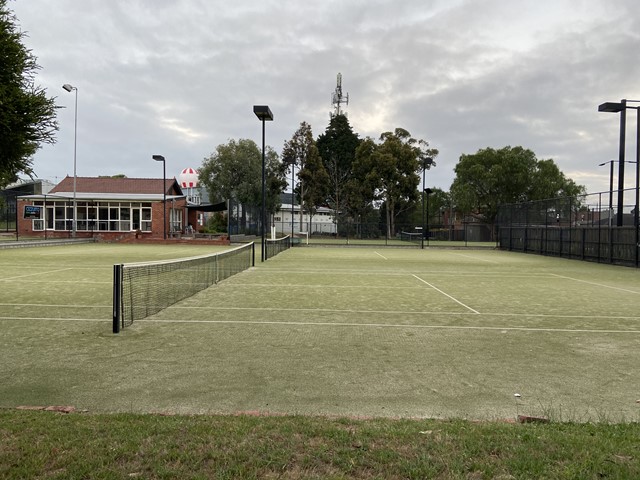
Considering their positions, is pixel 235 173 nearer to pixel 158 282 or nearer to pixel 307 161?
pixel 307 161

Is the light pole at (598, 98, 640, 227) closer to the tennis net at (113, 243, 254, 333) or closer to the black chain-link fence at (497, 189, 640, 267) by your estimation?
the black chain-link fence at (497, 189, 640, 267)

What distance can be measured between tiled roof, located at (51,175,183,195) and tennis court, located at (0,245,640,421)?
41.1 m

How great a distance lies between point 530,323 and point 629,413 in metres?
4.26

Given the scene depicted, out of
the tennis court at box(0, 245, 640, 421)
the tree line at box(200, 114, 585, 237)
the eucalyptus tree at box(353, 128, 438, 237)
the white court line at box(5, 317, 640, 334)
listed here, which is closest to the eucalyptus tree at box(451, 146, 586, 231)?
the tree line at box(200, 114, 585, 237)

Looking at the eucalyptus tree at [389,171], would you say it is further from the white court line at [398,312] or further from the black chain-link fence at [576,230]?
the white court line at [398,312]

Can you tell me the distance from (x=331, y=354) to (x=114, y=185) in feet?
165

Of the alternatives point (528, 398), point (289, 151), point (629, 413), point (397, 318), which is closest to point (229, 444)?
point (528, 398)

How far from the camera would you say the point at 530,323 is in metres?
8.21

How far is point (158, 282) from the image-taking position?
1121 centimetres

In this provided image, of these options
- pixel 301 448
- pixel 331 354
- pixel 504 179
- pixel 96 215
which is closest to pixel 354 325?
pixel 331 354

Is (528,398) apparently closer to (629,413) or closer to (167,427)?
(629,413)

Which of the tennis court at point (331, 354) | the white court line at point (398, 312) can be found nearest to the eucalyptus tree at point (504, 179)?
the tennis court at point (331, 354)

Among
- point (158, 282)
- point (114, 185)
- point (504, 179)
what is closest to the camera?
point (158, 282)

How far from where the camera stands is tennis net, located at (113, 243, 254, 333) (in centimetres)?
733
